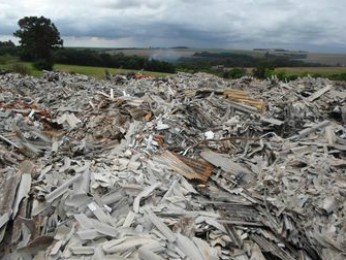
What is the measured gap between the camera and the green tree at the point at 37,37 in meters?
56.5

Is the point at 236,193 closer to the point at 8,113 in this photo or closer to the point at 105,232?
the point at 105,232

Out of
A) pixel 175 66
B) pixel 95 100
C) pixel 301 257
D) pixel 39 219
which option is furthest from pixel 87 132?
pixel 175 66

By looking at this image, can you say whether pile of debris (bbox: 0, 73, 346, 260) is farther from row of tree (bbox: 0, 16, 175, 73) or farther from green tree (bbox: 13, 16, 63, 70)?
green tree (bbox: 13, 16, 63, 70)

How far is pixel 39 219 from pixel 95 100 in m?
6.65

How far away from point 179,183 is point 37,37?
184 feet

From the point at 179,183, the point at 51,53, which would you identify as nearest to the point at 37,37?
the point at 51,53

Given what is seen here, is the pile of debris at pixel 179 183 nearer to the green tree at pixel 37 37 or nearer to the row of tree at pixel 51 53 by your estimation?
the row of tree at pixel 51 53

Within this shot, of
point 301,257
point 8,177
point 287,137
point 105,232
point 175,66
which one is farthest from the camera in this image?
point 175,66

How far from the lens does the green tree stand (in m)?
56.5

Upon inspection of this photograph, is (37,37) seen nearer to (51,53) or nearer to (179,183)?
(51,53)

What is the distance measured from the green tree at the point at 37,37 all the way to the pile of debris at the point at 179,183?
158ft

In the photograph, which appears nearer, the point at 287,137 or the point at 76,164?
the point at 76,164

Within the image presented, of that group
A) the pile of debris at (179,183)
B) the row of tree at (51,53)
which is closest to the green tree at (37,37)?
the row of tree at (51,53)

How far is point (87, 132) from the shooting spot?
402 inches
